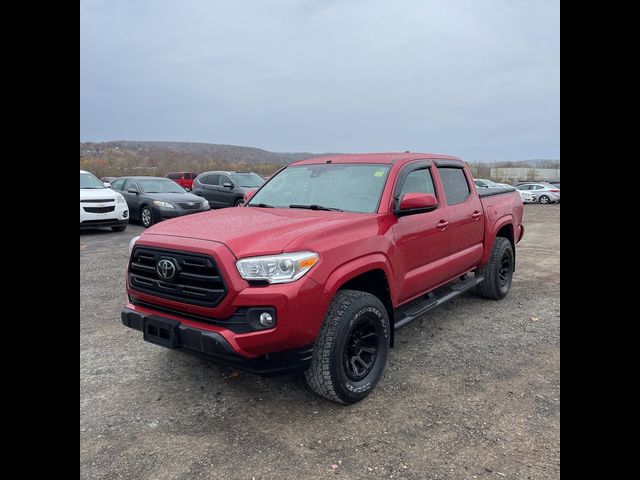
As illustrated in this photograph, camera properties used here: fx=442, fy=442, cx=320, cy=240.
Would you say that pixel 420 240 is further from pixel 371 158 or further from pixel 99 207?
pixel 99 207

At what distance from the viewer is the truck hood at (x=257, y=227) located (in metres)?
2.86

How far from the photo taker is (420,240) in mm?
3908

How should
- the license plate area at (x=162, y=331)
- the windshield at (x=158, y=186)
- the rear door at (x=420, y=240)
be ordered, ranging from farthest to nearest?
the windshield at (x=158, y=186) < the rear door at (x=420, y=240) < the license plate area at (x=162, y=331)

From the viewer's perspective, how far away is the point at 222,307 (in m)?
2.77

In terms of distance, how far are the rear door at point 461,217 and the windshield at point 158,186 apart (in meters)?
10.5

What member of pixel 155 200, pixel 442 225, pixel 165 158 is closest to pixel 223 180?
pixel 155 200

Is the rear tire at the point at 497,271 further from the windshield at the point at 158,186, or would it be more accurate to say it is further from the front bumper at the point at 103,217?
the windshield at the point at 158,186

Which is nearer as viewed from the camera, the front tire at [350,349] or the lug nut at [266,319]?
the lug nut at [266,319]

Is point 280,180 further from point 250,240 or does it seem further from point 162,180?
point 162,180

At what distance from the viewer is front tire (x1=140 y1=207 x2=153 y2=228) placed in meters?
12.5

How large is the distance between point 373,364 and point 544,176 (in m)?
72.9

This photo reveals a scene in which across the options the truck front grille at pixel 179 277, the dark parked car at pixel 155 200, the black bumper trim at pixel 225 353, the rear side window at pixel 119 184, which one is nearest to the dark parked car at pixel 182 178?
the rear side window at pixel 119 184

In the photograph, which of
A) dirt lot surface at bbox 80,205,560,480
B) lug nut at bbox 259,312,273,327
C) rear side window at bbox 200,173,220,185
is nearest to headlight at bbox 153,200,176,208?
rear side window at bbox 200,173,220,185
